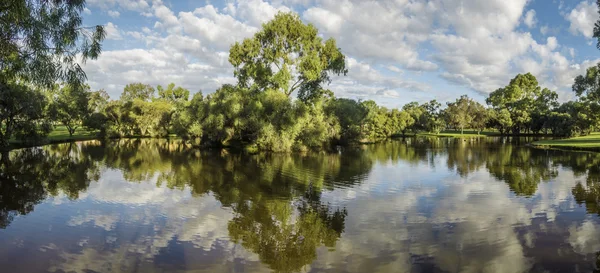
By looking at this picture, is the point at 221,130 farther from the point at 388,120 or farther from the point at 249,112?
the point at 388,120

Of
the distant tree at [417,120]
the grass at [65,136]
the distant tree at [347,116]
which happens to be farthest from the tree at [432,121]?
the grass at [65,136]

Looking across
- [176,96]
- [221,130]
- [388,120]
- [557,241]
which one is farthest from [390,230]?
[176,96]

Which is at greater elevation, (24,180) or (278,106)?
(278,106)

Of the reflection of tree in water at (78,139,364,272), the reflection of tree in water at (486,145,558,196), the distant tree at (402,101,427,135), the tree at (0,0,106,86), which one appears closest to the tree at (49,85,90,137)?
the reflection of tree in water at (78,139,364,272)

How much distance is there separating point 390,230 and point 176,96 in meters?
125

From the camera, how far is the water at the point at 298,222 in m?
11.2

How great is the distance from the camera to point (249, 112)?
5256cm

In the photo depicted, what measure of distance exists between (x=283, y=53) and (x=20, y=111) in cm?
3485

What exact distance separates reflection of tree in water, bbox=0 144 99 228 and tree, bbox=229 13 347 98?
88.0 ft

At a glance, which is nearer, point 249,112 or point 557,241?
point 557,241

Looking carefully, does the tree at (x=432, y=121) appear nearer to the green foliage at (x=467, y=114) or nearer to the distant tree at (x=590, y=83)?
the green foliage at (x=467, y=114)

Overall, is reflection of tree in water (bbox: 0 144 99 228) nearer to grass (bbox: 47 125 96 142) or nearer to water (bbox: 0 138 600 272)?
water (bbox: 0 138 600 272)

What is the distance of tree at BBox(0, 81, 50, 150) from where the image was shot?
140ft

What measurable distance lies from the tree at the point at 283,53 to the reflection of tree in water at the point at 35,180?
26813mm
